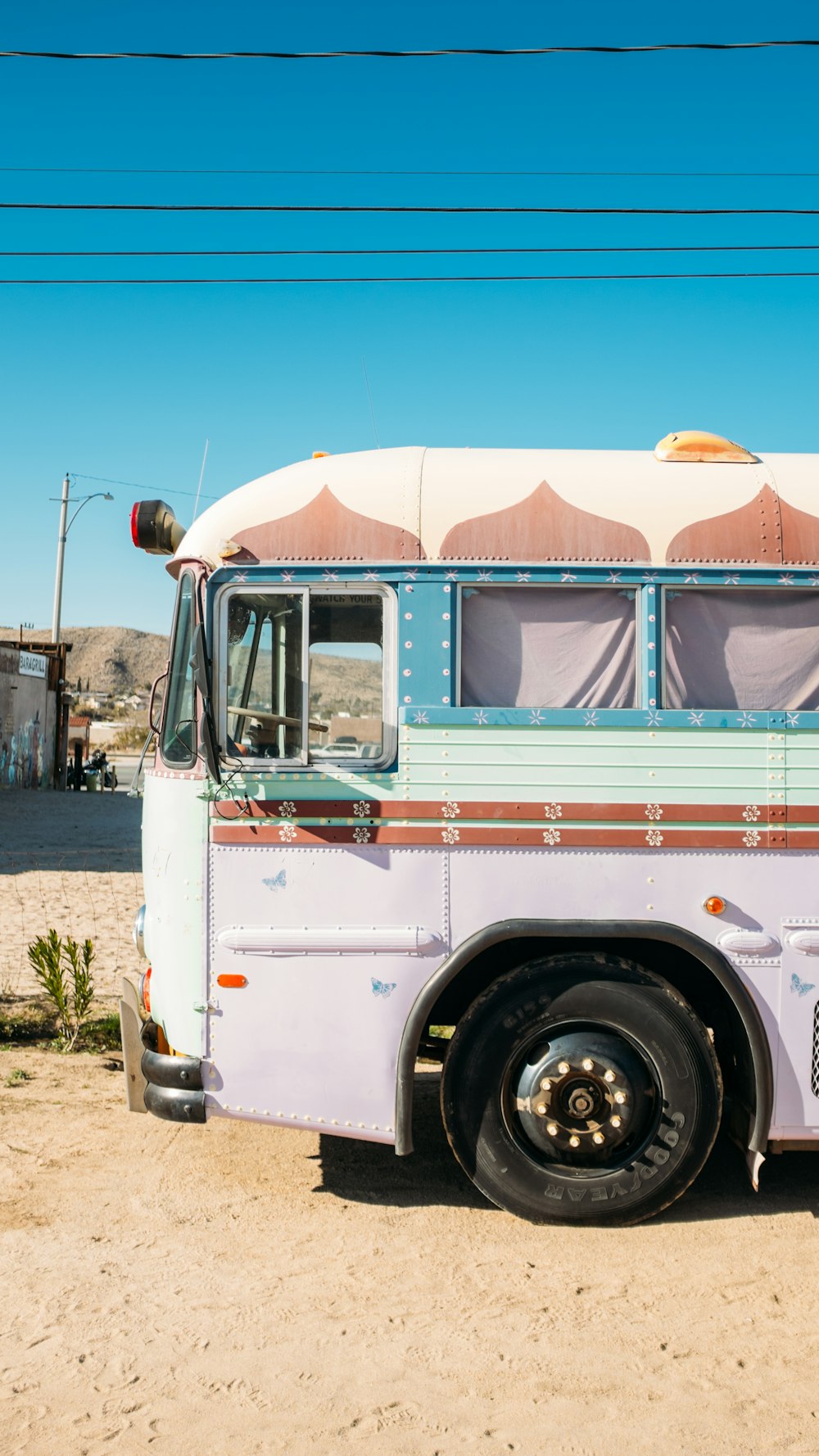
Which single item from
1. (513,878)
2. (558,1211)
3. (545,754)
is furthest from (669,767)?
(558,1211)

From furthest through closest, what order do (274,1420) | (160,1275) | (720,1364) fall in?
(160,1275)
(720,1364)
(274,1420)

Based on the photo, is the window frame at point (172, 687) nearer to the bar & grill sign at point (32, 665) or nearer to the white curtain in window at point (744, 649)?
the white curtain in window at point (744, 649)

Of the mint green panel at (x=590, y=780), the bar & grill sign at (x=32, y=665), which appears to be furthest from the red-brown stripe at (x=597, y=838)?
the bar & grill sign at (x=32, y=665)

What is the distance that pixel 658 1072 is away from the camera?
14.5 ft

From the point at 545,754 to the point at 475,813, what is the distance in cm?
37

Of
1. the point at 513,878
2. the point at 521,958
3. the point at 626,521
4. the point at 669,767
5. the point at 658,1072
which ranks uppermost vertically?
the point at 626,521

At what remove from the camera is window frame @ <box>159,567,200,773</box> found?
458 centimetres

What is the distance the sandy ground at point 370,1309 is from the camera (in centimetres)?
315

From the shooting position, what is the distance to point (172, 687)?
4.71 metres

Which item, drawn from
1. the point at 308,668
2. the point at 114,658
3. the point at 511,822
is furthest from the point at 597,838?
the point at 114,658

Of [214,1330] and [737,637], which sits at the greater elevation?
[737,637]

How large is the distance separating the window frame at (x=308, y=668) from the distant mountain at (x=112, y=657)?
94639mm

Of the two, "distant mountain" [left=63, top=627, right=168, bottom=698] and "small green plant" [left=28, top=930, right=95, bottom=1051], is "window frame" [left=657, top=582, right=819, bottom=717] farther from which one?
"distant mountain" [left=63, top=627, right=168, bottom=698]

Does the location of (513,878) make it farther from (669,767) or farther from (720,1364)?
(720,1364)
